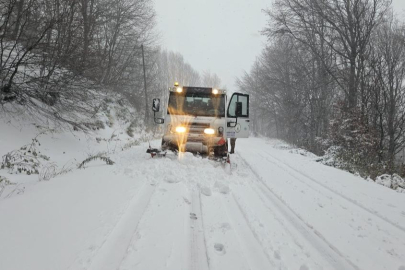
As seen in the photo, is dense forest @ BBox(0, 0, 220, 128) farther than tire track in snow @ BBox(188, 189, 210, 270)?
Yes

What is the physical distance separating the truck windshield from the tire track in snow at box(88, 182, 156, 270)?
13.5 feet

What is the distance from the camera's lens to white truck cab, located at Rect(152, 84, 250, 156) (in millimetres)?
6383

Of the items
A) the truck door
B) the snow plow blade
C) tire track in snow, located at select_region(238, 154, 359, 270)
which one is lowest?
tire track in snow, located at select_region(238, 154, 359, 270)

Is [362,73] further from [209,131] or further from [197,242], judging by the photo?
[197,242]

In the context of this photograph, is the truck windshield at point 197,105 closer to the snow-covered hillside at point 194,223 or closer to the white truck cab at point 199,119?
the white truck cab at point 199,119

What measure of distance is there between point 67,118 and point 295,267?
9696 mm

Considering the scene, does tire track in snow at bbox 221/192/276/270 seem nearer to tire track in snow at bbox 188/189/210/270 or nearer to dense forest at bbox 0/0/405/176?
tire track in snow at bbox 188/189/210/270

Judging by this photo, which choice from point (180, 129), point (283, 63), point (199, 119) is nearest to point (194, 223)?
point (180, 129)

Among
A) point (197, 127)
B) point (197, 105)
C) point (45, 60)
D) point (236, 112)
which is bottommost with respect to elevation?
point (197, 127)

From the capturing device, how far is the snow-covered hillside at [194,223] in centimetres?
209

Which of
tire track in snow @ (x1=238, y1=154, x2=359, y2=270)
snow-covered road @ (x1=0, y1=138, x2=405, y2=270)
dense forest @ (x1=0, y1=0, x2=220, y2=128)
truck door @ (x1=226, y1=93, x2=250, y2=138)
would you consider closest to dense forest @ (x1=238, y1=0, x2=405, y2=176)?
truck door @ (x1=226, y1=93, x2=250, y2=138)

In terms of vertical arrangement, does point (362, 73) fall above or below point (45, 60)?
above

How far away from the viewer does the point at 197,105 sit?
7203 millimetres

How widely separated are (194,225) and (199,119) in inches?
169
